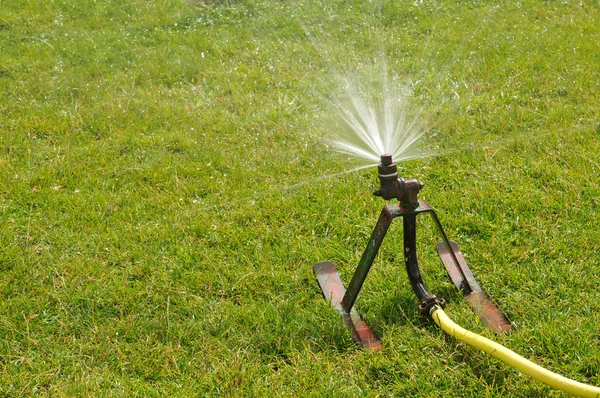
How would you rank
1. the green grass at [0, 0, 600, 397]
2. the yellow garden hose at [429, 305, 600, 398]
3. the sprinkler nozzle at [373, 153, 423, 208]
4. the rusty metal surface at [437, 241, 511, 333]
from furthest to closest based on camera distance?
the rusty metal surface at [437, 241, 511, 333] → the green grass at [0, 0, 600, 397] → the sprinkler nozzle at [373, 153, 423, 208] → the yellow garden hose at [429, 305, 600, 398]

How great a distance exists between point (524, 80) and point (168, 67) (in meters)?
3.10

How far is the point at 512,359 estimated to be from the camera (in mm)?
2410

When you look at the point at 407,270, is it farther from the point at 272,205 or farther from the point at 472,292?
the point at 272,205

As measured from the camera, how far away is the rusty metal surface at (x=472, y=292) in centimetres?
283

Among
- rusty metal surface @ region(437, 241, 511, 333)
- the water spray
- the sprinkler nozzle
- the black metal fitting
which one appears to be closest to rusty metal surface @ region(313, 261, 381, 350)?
the water spray

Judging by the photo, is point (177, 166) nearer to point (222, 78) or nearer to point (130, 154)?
point (130, 154)

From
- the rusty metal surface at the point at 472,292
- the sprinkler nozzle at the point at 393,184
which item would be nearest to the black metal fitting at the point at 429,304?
the rusty metal surface at the point at 472,292

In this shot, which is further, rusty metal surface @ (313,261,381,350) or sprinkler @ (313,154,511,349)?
rusty metal surface @ (313,261,381,350)

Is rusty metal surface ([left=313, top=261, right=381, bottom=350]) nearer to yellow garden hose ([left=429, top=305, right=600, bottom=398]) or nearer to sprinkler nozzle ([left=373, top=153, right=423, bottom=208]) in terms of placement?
yellow garden hose ([left=429, top=305, right=600, bottom=398])

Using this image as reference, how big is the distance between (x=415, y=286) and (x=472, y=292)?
0.32 m

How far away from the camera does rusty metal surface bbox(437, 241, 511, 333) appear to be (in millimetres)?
2832

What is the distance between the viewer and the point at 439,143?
14.6ft

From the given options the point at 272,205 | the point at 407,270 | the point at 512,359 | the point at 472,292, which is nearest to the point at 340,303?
the point at 407,270

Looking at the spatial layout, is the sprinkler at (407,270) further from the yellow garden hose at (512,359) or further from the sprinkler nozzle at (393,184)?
the yellow garden hose at (512,359)
